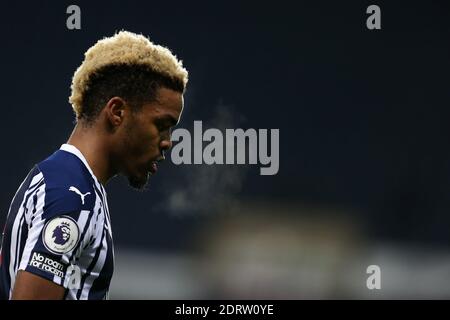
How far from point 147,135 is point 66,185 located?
16.2 inches

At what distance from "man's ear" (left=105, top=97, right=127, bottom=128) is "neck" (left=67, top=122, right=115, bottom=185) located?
0.17 feet

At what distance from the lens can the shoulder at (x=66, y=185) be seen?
83.6 inches

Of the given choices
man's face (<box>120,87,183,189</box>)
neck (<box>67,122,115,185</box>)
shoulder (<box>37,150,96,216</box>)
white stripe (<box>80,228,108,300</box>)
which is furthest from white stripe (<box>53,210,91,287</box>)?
man's face (<box>120,87,183,189</box>)

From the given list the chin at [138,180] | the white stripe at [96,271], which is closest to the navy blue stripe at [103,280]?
the white stripe at [96,271]

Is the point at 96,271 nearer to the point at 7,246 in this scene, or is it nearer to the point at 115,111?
the point at 7,246

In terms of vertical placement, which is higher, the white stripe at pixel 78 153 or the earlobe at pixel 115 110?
the earlobe at pixel 115 110

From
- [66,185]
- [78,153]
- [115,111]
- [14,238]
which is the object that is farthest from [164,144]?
[14,238]

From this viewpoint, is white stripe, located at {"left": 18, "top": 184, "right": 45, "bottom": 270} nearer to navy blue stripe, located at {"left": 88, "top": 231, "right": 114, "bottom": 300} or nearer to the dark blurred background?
navy blue stripe, located at {"left": 88, "top": 231, "right": 114, "bottom": 300}

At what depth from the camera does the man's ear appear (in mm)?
2449

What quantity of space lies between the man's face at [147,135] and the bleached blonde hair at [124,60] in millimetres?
72

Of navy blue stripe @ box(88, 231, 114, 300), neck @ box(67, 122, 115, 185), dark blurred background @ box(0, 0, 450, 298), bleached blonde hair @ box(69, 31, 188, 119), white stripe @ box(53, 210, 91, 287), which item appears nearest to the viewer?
white stripe @ box(53, 210, 91, 287)

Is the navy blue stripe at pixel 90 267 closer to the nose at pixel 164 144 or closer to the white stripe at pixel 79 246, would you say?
the white stripe at pixel 79 246

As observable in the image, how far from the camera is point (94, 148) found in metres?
2.42
